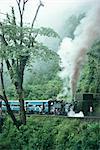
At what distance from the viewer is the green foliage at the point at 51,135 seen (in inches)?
245

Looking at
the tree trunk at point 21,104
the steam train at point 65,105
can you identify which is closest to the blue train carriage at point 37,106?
the steam train at point 65,105

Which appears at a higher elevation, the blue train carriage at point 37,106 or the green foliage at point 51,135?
the blue train carriage at point 37,106

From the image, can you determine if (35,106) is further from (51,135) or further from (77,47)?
(51,135)

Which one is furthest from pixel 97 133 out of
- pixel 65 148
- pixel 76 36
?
pixel 76 36

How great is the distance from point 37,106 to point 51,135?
2.36 metres

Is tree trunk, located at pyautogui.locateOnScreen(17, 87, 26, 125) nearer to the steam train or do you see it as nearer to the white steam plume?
the steam train

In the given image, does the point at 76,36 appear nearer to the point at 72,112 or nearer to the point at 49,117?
the point at 72,112

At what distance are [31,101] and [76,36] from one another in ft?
7.01

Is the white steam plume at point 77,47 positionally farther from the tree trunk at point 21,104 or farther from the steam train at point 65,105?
the tree trunk at point 21,104

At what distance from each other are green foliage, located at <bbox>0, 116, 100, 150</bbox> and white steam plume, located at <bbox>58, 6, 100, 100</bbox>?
2.20 metres

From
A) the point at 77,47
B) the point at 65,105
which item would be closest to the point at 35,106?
the point at 65,105

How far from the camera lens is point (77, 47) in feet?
31.1

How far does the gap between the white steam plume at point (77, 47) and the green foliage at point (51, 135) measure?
7.21 feet

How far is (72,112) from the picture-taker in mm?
8492
